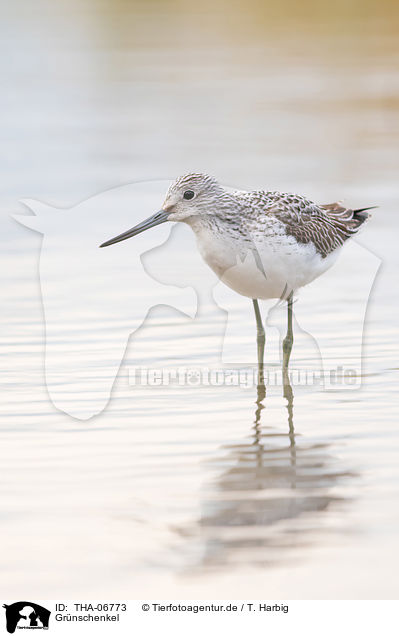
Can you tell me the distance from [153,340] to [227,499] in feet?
9.20

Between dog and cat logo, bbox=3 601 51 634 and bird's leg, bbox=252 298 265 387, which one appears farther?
bird's leg, bbox=252 298 265 387

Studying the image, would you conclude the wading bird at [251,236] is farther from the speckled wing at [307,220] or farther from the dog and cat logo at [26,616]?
the dog and cat logo at [26,616]

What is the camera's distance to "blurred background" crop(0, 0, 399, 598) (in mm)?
5480

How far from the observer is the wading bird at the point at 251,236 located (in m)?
8.27

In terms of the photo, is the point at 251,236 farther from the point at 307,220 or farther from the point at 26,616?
the point at 26,616

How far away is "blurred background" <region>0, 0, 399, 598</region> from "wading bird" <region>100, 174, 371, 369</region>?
662 millimetres

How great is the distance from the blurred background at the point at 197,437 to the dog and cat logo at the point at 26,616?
0.11 metres

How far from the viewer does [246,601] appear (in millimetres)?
5176

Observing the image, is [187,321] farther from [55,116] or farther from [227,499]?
[55,116]

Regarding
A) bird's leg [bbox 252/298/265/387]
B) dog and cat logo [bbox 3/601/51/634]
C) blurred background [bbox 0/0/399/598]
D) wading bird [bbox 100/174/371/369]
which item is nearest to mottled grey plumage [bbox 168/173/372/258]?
wading bird [bbox 100/174/371/369]

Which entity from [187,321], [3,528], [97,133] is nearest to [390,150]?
[97,133]

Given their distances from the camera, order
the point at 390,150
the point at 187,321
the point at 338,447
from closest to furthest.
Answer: the point at 338,447 < the point at 187,321 < the point at 390,150

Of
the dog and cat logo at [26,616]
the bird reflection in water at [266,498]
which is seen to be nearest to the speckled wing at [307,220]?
the bird reflection in water at [266,498]

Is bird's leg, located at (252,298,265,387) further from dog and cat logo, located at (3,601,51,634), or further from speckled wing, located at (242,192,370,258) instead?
dog and cat logo, located at (3,601,51,634)
